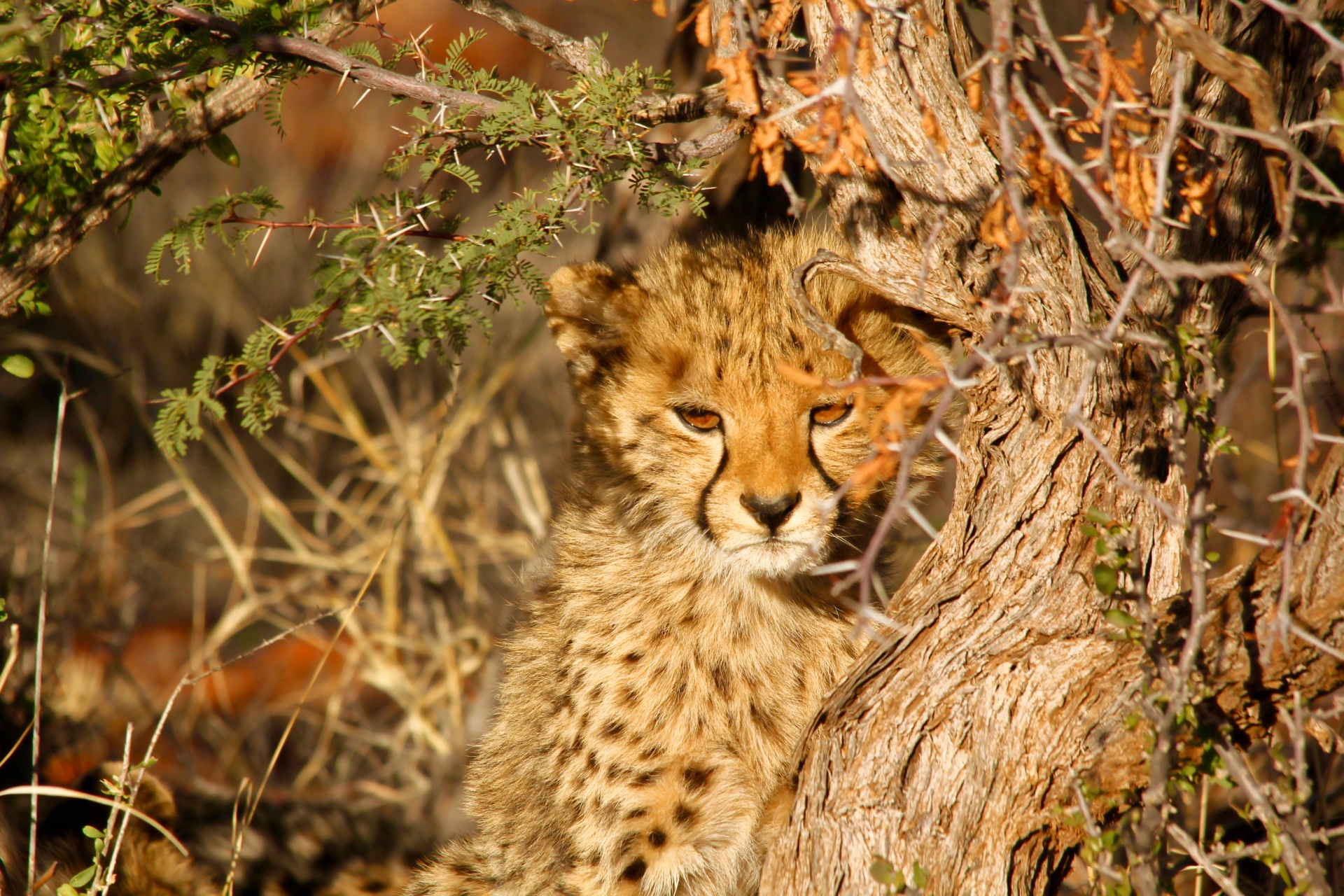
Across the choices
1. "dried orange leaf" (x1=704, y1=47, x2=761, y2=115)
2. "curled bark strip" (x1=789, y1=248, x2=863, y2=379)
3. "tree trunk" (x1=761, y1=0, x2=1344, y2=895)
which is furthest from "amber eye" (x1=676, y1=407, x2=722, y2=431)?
"dried orange leaf" (x1=704, y1=47, x2=761, y2=115)

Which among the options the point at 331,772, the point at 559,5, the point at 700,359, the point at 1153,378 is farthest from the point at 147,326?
the point at 1153,378

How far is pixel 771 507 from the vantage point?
191cm

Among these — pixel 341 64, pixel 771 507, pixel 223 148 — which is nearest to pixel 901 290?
pixel 771 507

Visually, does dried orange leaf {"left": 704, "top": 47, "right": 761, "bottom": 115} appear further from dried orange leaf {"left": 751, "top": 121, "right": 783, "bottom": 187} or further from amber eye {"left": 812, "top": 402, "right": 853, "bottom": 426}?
amber eye {"left": 812, "top": 402, "right": 853, "bottom": 426}

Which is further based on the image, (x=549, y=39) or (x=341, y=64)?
(x=549, y=39)

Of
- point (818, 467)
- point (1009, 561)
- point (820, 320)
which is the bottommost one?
point (1009, 561)

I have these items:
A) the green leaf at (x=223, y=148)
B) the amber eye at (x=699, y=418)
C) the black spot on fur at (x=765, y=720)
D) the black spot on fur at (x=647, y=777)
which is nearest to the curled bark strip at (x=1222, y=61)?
the amber eye at (x=699, y=418)

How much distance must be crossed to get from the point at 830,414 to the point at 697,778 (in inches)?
28.4

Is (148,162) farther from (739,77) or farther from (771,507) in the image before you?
(771,507)

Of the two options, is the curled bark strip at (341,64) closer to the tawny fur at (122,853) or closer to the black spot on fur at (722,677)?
the black spot on fur at (722,677)

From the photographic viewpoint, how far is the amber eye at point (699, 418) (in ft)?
6.85

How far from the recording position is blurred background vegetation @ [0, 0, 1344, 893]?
3.03 m

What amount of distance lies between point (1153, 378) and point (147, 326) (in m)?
5.19

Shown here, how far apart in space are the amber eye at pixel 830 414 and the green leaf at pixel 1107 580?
0.58 meters
